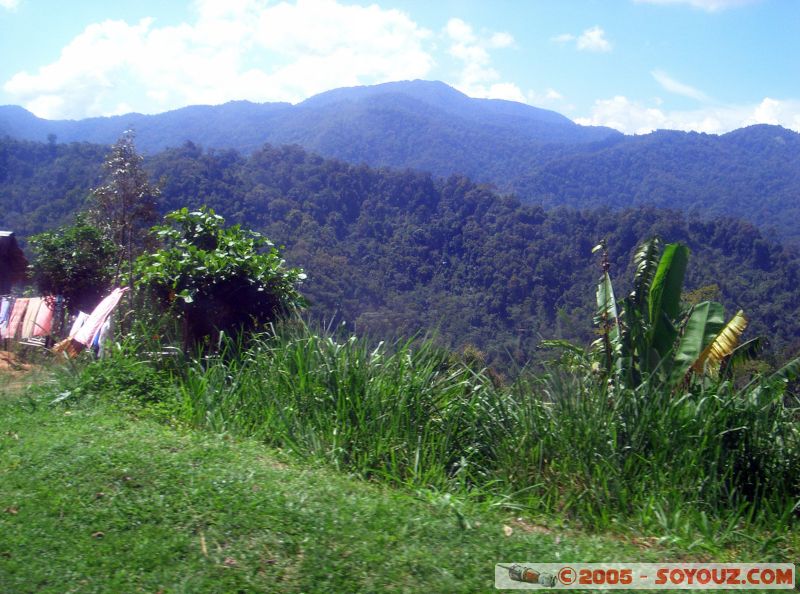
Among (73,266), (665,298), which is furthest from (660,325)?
(73,266)

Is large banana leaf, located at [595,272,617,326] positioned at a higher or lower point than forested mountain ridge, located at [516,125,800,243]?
lower

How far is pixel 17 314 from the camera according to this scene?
16656 mm

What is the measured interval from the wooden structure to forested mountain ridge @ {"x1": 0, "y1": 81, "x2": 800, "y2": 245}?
4846 centimetres

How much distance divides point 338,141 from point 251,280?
73.2 metres

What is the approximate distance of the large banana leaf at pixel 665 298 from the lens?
805 cm

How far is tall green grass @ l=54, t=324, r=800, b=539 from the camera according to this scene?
520 cm

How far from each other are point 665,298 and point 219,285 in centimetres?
486

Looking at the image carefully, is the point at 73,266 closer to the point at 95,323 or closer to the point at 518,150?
the point at 95,323

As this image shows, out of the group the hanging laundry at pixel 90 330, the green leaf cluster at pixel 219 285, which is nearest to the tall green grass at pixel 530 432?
the green leaf cluster at pixel 219 285

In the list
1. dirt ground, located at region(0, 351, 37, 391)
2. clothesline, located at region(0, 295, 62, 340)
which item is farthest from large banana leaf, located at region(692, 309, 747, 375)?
clothesline, located at region(0, 295, 62, 340)

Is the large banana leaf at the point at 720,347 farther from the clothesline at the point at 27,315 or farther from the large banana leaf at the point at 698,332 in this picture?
the clothesline at the point at 27,315

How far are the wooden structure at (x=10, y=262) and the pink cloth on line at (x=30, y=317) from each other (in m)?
0.80

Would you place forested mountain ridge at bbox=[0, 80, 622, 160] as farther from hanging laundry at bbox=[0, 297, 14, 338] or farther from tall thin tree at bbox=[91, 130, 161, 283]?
tall thin tree at bbox=[91, 130, 161, 283]

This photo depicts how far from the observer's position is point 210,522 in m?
4.01
